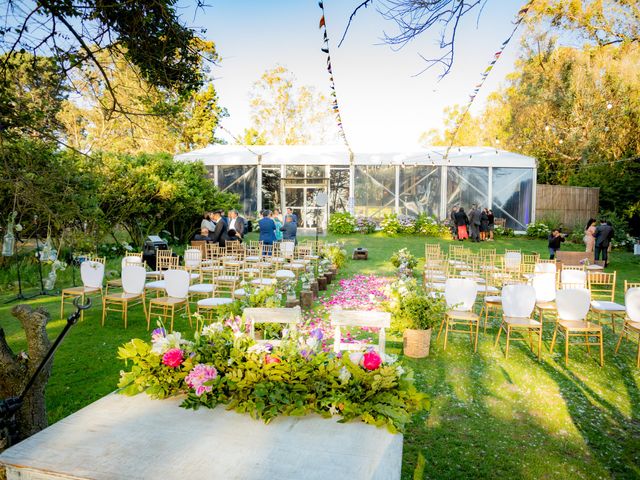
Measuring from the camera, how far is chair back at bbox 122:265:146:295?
7.16 meters

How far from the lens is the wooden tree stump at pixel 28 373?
300 cm

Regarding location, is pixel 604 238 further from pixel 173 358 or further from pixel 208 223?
pixel 173 358

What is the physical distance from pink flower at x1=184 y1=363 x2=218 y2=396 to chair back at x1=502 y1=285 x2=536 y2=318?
4489 mm

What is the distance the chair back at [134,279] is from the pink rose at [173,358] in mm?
4626

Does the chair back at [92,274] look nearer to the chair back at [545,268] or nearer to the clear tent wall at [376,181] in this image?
the chair back at [545,268]

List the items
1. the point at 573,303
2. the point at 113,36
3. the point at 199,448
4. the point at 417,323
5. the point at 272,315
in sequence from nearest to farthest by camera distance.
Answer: the point at 199,448 < the point at 272,315 < the point at 113,36 < the point at 417,323 < the point at 573,303

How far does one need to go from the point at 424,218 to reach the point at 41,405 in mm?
18680

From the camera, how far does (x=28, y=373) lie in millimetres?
3059

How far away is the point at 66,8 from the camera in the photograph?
3811mm

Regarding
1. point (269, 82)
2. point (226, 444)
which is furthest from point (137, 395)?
point (269, 82)

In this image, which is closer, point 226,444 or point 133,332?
point 226,444

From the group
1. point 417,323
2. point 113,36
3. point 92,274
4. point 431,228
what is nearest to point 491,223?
point 431,228

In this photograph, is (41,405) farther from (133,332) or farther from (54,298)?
(54,298)

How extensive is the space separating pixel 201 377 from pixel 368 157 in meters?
19.6
